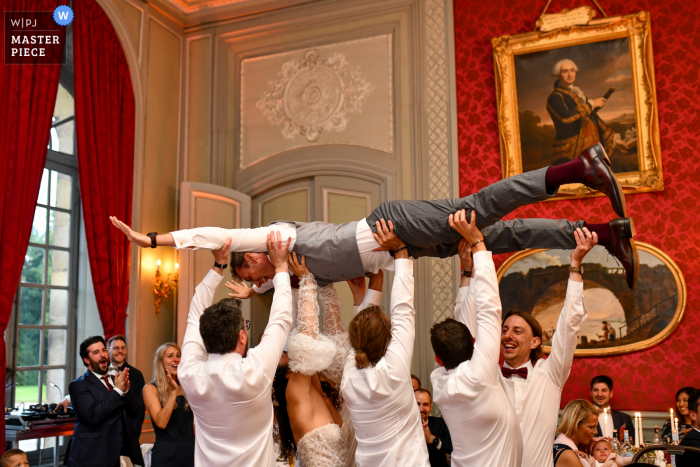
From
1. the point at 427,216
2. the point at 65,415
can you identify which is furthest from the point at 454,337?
the point at 65,415

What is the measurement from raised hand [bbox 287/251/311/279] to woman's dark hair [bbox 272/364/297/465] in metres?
0.48

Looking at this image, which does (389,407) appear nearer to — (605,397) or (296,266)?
(296,266)

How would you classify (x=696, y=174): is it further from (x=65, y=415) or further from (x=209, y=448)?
(x=65, y=415)

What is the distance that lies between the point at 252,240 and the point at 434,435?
228 cm

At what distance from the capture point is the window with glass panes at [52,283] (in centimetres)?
608

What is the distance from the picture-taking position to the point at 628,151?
19.7ft

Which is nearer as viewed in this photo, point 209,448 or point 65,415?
point 209,448

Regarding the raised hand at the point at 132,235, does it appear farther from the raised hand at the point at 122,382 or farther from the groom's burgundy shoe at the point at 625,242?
the groom's burgundy shoe at the point at 625,242

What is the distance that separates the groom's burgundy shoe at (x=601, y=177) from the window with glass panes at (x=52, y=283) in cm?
510

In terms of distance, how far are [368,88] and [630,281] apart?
14.3 feet

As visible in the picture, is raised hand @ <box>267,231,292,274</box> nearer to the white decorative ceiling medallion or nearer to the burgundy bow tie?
the burgundy bow tie

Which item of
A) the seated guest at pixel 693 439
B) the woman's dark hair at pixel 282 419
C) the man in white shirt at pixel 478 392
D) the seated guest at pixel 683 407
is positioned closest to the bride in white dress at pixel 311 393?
the woman's dark hair at pixel 282 419

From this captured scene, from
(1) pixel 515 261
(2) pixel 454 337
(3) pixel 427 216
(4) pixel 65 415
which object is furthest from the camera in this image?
(1) pixel 515 261

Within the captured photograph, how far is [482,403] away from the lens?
8.54 ft
